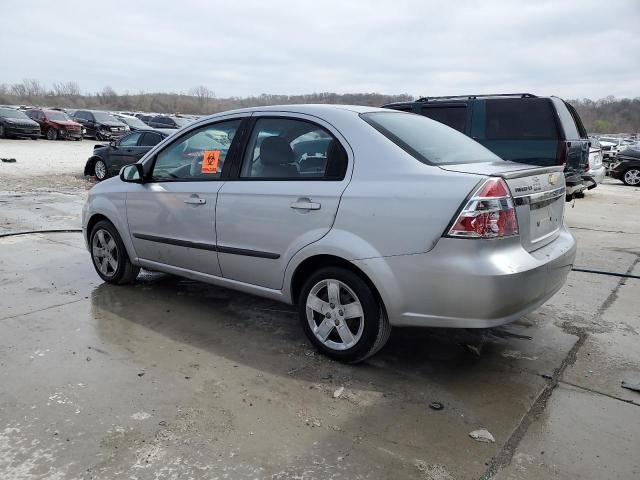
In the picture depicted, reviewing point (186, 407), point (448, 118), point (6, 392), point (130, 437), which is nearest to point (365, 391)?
point (186, 407)

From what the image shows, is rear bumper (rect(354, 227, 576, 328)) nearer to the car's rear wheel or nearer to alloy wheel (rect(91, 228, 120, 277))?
alloy wheel (rect(91, 228, 120, 277))

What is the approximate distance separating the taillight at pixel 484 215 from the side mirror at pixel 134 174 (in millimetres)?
2902

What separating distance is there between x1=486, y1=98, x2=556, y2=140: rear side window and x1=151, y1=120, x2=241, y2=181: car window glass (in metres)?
5.57

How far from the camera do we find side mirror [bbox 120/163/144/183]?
4676mm

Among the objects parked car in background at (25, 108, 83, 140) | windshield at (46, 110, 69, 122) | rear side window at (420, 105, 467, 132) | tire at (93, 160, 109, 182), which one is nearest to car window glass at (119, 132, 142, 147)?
tire at (93, 160, 109, 182)

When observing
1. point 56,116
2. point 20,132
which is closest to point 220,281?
point 20,132

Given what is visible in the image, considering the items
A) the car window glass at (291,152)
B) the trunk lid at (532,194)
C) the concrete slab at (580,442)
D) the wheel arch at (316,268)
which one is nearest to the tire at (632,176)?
the trunk lid at (532,194)

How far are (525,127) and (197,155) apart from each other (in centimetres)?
579

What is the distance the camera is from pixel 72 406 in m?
2.95

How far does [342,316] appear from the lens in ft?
11.4

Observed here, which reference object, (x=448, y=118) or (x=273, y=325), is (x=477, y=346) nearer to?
(x=273, y=325)

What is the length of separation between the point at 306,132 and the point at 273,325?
4.99ft

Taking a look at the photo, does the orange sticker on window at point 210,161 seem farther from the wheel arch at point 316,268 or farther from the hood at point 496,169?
the hood at point 496,169

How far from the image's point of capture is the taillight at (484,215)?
291 centimetres
